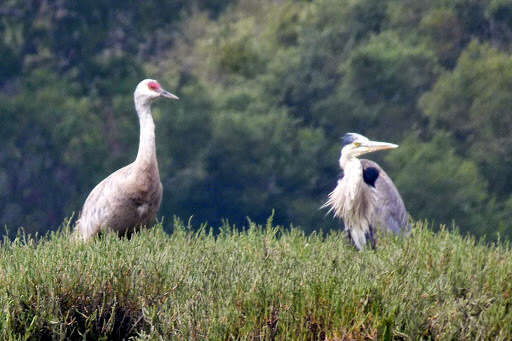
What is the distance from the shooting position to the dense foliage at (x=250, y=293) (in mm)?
4426

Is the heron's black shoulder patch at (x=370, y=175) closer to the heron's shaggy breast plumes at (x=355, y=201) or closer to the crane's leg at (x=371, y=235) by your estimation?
the heron's shaggy breast plumes at (x=355, y=201)

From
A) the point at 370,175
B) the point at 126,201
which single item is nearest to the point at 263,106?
the point at 370,175

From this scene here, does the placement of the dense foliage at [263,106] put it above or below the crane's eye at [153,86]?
below

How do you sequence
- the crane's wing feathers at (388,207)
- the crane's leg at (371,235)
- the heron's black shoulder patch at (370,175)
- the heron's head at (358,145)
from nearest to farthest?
the crane's leg at (371,235)
the heron's head at (358,145)
the crane's wing feathers at (388,207)
the heron's black shoulder patch at (370,175)

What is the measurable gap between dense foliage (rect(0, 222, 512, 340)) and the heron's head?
1.39 metres

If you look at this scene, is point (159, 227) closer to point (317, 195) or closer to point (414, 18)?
point (317, 195)

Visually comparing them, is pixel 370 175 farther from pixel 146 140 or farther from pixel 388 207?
pixel 146 140

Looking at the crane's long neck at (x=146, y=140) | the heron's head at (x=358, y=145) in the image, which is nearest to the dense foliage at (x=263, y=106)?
the crane's long neck at (x=146, y=140)

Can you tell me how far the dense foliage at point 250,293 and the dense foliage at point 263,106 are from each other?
12125 millimetres

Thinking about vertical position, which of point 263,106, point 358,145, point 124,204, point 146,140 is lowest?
point 263,106

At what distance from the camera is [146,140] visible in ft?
25.1

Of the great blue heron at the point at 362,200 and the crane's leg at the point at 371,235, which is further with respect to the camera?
the great blue heron at the point at 362,200

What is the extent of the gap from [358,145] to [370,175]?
425 mm

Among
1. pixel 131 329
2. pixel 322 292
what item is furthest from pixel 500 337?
pixel 131 329
